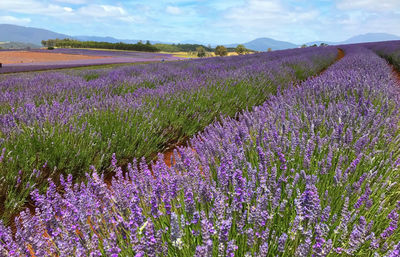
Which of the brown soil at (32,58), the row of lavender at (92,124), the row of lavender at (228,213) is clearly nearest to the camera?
the row of lavender at (228,213)

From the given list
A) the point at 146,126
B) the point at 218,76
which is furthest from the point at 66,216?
the point at 218,76

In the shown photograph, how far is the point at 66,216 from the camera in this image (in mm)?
1108

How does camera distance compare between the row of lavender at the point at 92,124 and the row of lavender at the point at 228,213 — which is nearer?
the row of lavender at the point at 228,213

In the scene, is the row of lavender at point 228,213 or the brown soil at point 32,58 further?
the brown soil at point 32,58

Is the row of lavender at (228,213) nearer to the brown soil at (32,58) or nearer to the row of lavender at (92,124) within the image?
the row of lavender at (92,124)

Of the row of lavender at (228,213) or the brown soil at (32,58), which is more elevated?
the brown soil at (32,58)

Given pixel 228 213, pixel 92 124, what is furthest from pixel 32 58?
pixel 228 213

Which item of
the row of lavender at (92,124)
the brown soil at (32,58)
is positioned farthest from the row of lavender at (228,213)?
the brown soil at (32,58)

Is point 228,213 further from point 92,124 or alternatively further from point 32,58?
point 32,58

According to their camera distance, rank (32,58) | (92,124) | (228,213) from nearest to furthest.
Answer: (228,213)
(92,124)
(32,58)

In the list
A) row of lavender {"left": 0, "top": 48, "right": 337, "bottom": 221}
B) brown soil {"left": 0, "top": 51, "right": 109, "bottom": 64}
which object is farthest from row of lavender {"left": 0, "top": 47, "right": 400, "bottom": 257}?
brown soil {"left": 0, "top": 51, "right": 109, "bottom": 64}

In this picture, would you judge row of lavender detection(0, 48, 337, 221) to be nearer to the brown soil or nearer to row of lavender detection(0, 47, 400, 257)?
row of lavender detection(0, 47, 400, 257)

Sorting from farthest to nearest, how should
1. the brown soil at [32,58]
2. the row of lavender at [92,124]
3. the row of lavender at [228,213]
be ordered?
the brown soil at [32,58] < the row of lavender at [92,124] < the row of lavender at [228,213]

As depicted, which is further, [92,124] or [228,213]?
[92,124]
